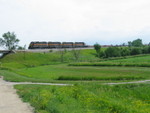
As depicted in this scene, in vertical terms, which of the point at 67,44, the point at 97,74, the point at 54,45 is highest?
the point at 67,44

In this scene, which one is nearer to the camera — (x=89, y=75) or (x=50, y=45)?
(x=89, y=75)

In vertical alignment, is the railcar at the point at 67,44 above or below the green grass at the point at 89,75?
above

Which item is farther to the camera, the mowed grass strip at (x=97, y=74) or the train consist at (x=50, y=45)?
the train consist at (x=50, y=45)

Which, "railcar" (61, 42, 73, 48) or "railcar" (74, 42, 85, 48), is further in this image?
"railcar" (74, 42, 85, 48)

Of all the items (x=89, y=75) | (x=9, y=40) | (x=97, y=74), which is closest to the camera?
(x=89, y=75)

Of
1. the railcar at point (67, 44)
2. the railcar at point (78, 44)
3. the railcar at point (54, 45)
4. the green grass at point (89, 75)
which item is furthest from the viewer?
the railcar at point (78, 44)

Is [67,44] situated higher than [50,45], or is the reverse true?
[67,44]

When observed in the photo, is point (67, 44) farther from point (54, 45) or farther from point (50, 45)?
point (50, 45)

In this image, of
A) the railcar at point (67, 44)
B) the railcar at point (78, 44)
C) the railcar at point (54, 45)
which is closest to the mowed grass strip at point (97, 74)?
the railcar at point (54, 45)

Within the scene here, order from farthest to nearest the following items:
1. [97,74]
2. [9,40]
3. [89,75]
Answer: [9,40] < [97,74] < [89,75]

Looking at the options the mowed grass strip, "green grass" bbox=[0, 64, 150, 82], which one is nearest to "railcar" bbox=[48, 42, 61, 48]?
the mowed grass strip

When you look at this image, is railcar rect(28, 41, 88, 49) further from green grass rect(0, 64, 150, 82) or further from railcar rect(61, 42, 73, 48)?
green grass rect(0, 64, 150, 82)

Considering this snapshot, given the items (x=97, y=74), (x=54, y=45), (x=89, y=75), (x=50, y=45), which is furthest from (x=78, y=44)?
(x=89, y=75)

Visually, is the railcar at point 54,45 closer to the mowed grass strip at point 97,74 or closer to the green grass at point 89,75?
the mowed grass strip at point 97,74
